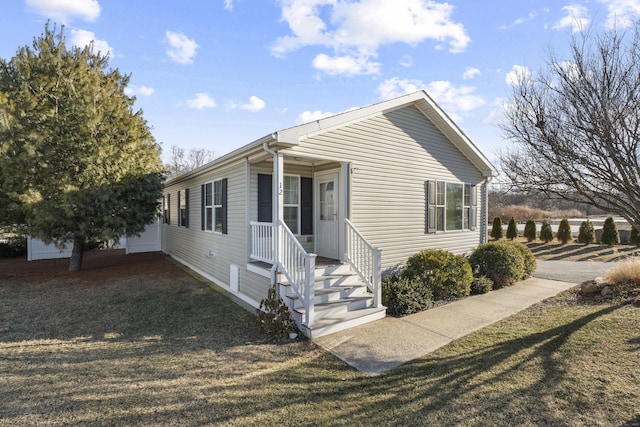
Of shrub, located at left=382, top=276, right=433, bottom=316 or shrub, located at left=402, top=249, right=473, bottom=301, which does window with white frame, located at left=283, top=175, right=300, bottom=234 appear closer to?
shrub, located at left=382, top=276, right=433, bottom=316

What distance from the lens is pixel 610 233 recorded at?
1628 centimetres

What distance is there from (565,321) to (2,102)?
13.4 meters

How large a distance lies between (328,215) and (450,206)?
393 centimetres

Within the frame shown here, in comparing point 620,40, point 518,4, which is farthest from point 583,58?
point 518,4

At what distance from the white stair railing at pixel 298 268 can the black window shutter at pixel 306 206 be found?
6.62ft

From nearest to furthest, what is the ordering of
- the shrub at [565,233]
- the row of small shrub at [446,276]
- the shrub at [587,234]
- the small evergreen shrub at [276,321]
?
the small evergreen shrub at [276,321] → the row of small shrub at [446,276] → the shrub at [587,234] → the shrub at [565,233]

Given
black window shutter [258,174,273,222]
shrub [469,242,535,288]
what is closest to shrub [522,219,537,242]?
shrub [469,242,535,288]

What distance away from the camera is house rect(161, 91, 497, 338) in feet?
19.9

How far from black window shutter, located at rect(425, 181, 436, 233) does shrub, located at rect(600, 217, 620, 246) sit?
13.0 meters

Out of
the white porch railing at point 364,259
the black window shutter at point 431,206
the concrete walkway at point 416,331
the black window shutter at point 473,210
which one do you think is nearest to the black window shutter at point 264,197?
the white porch railing at point 364,259

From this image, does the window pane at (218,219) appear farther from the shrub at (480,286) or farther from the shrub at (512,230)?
the shrub at (512,230)

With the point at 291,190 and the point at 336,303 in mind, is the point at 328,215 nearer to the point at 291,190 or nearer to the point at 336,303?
the point at 291,190

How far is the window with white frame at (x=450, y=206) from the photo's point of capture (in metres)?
8.98

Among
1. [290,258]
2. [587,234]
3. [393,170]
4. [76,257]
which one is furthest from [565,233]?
[76,257]
